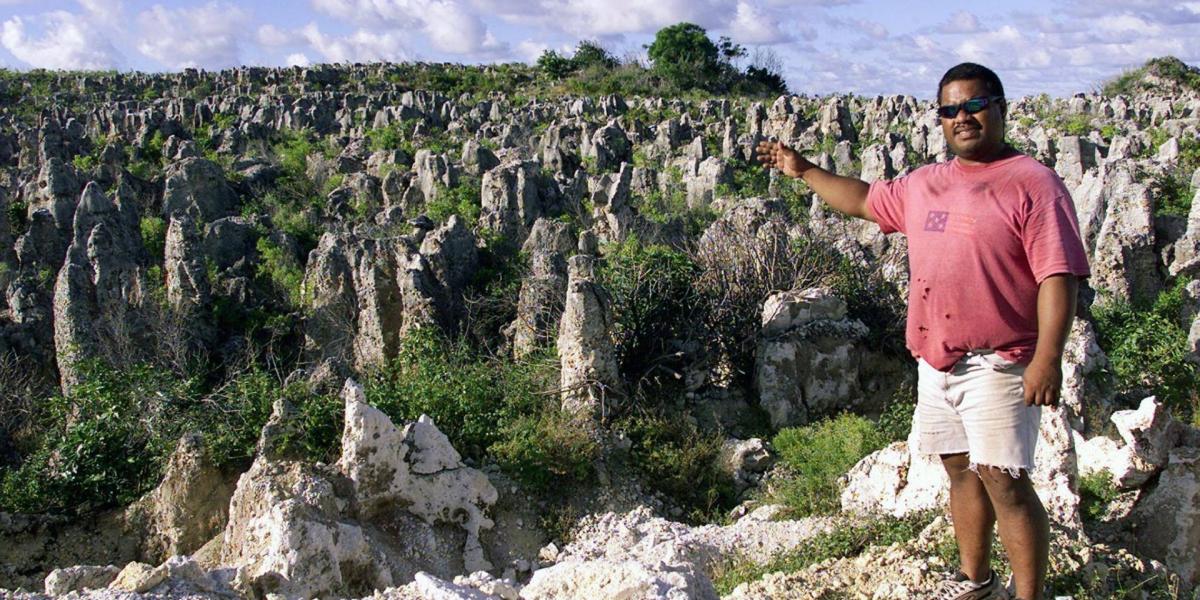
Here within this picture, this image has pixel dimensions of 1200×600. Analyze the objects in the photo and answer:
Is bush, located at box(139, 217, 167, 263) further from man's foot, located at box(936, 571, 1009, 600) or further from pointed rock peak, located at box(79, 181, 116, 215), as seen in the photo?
man's foot, located at box(936, 571, 1009, 600)

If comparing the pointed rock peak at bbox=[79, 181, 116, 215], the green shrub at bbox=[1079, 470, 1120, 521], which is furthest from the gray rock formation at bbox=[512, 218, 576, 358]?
the pointed rock peak at bbox=[79, 181, 116, 215]

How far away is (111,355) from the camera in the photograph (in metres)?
7.68

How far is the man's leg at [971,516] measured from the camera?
8.60 feet

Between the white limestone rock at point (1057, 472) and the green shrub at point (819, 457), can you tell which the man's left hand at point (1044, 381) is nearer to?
the white limestone rock at point (1057, 472)

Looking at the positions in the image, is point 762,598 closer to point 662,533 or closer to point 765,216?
point 662,533

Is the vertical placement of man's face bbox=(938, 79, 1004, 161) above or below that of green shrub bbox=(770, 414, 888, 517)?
above

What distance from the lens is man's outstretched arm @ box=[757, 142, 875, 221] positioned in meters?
2.74

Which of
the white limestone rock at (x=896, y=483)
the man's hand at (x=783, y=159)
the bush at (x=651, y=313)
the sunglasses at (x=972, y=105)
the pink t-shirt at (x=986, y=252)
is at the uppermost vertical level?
the sunglasses at (x=972, y=105)

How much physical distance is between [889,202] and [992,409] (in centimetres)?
60

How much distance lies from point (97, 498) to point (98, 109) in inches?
977

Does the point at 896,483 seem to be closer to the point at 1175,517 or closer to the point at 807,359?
the point at 1175,517

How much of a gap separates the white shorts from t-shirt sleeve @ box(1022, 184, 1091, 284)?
0.26 m

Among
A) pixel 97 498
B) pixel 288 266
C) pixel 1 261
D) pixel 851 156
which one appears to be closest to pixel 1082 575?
pixel 97 498

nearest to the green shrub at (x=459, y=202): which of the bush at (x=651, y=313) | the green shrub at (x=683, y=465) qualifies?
the bush at (x=651, y=313)
